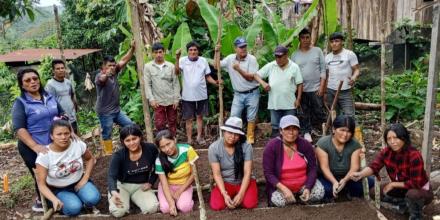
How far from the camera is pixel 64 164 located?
416cm

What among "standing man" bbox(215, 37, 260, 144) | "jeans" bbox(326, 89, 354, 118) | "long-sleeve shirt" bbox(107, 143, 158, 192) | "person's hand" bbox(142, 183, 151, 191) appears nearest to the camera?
"long-sleeve shirt" bbox(107, 143, 158, 192)

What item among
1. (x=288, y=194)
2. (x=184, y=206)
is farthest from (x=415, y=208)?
(x=184, y=206)

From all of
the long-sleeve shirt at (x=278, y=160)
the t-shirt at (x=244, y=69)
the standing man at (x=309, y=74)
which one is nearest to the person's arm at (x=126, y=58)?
the t-shirt at (x=244, y=69)

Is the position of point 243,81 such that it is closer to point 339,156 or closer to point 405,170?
point 339,156

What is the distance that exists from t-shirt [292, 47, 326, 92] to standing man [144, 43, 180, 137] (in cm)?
172

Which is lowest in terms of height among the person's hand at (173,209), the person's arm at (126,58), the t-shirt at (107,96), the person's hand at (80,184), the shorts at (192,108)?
the person's hand at (173,209)

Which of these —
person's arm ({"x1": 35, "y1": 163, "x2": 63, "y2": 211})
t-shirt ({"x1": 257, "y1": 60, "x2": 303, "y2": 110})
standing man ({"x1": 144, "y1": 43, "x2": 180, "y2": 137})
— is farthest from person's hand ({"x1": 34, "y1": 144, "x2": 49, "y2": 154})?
t-shirt ({"x1": 257, "y1": 60, "x2": 303, "y2": 110})

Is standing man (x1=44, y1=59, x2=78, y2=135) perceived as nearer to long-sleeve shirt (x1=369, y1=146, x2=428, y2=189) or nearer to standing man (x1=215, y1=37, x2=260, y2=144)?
standing man (x1=215, y1=37, x2=260, y2=144)

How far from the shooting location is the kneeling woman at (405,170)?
3612 mm

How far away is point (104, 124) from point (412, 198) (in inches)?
151

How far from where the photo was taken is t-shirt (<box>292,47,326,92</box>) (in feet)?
18.8

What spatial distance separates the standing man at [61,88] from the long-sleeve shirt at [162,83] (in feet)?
3.45

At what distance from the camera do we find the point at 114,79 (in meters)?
5.67

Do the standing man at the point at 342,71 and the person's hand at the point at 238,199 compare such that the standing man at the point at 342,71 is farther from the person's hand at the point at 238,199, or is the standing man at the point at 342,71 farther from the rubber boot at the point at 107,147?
the rubber boot at the point at 107,147
